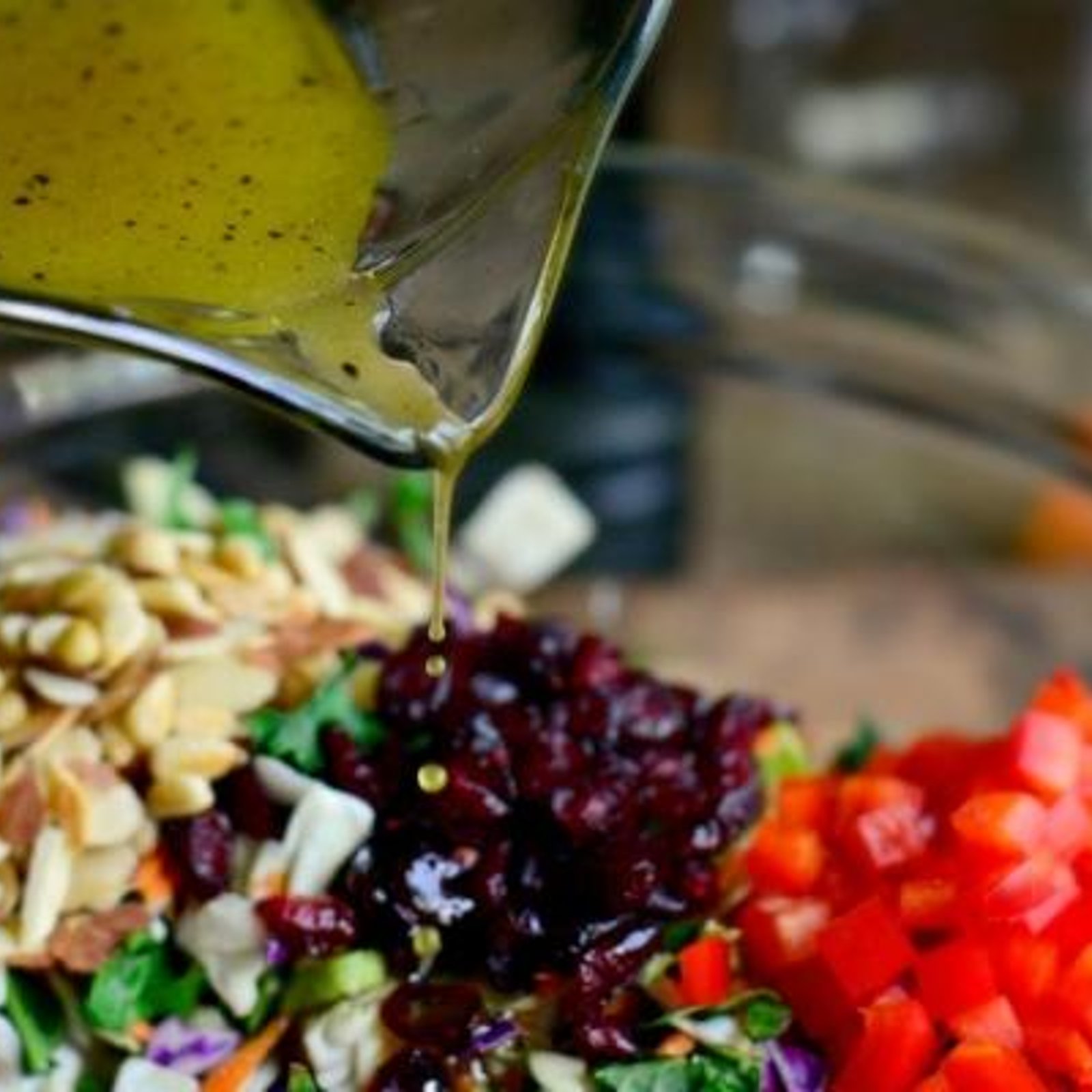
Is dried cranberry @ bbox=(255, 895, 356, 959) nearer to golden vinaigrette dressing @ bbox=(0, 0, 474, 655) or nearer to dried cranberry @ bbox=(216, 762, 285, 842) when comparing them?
dried cranberry @ bbox=(216, 762, 285, 842)

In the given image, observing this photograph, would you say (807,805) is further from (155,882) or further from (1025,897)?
(155,882)

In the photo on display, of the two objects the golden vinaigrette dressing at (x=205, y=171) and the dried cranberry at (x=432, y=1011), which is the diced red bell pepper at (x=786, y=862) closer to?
the dried cranberry at (x=432, y=1011)

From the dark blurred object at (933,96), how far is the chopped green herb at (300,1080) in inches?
92.0

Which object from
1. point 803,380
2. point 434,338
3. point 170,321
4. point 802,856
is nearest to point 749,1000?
point 802,856

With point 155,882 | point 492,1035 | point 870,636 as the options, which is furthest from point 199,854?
point 870,636

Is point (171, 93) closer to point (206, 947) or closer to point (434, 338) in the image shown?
point (434, 338)

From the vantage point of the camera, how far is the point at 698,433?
2844 millimetres

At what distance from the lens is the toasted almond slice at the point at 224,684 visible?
1.71 m

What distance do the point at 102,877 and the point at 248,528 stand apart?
44 cm

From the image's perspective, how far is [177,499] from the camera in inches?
80.2

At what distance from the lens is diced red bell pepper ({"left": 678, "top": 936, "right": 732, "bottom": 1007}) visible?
1610mm

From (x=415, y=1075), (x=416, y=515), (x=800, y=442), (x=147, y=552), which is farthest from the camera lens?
(x=800, y=442)

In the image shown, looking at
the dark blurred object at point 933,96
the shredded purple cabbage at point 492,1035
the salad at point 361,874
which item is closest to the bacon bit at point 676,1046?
the salad at point 361,874

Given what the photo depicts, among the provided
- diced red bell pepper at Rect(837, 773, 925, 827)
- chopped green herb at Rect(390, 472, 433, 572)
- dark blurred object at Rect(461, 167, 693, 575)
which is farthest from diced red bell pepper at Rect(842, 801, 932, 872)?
dark blurred object at Rect(461, 167, 693, 575)
